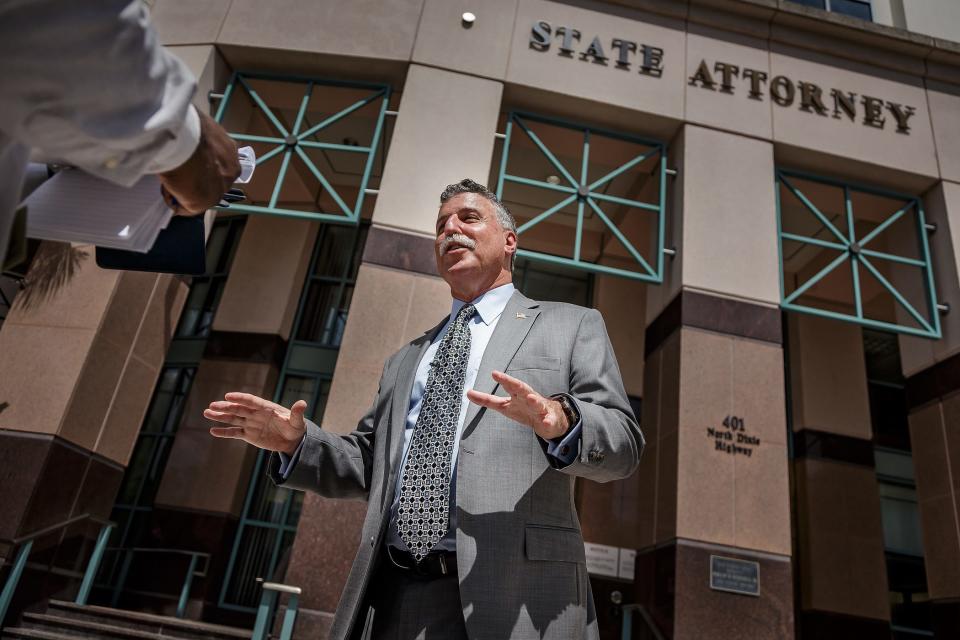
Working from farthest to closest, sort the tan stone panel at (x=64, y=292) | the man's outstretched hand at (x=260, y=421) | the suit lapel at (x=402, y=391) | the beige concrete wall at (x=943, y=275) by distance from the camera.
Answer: the beige concrete wall at (x=943, y=275) < the tan stone panel at (x=64, y=292) < the suit lapel at (x=402, y=391) < the man's outstretched hand at (x=260, y=421)

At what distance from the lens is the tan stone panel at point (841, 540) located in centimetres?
1032

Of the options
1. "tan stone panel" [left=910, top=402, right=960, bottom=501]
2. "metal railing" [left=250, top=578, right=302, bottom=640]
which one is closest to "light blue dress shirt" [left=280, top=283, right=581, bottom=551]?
"metal railing" [left=250, top=578, right=302, bottom=640]

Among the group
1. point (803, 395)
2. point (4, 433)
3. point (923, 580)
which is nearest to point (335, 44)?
point (4, 433)

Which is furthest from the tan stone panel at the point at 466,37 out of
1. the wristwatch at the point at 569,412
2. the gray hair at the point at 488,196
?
the wristwatch at the point at 569,412

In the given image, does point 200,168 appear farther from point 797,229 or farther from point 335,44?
point 797,229

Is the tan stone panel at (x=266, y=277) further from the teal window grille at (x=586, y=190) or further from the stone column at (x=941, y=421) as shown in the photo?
the stone column at (x=941, y=421)

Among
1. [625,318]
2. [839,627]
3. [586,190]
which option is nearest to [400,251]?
[586,190]

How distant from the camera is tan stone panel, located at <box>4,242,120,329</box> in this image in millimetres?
6909

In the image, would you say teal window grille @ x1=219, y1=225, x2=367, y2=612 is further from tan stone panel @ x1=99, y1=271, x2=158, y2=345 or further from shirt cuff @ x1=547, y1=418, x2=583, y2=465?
shirt cuff @ x1=547, y1=418, x2=583, y2=465

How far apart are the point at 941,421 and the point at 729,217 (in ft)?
11.6

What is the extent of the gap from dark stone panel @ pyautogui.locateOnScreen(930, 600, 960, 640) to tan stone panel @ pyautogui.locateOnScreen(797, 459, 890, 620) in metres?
3.05

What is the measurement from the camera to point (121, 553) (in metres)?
10.3

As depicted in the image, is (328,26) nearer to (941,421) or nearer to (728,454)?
(728,454)

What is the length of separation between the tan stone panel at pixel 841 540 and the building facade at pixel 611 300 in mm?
39
